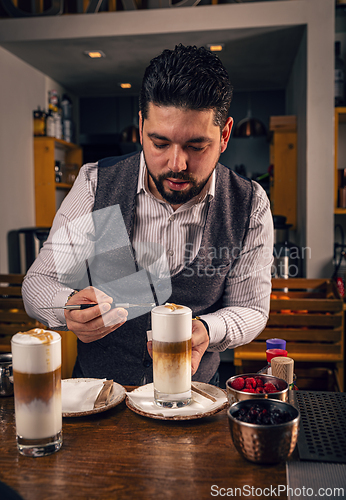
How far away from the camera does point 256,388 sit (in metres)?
0.96

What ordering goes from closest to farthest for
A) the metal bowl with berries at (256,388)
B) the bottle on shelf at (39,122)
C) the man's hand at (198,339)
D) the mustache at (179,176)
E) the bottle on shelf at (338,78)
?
the metal bowl with berries at (256,388) → the man's hand at (198,339) → the mustache at (179,176) → the bottle on shelf at (338,78) → the bottle on shelf at (39,122)

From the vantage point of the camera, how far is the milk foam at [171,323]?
3.15 ft

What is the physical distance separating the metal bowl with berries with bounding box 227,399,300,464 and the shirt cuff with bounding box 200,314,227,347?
48 cm

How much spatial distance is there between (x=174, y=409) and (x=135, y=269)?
2.13 feet

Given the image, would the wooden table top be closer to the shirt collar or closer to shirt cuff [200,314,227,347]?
shirt cuff [200,314,227,347]

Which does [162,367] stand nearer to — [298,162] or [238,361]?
[238,361]

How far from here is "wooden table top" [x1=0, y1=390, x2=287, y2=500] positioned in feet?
2.37

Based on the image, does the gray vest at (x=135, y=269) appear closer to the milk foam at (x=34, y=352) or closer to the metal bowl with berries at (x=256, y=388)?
the metal bowl with berries at (x=256, y=388)

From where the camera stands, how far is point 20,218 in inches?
155

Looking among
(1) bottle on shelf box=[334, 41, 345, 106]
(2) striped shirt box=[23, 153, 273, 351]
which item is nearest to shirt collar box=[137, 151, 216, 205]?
(2) striped shirt box=[23, 153, 273, 351]

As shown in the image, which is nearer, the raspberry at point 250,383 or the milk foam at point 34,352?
the milk foam at point 34,352

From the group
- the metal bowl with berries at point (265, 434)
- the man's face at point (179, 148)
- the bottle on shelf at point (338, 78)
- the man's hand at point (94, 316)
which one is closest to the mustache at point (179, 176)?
the man's face at point (179, 148)

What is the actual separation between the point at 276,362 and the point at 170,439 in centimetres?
34

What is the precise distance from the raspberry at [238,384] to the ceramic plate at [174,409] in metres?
0.07
